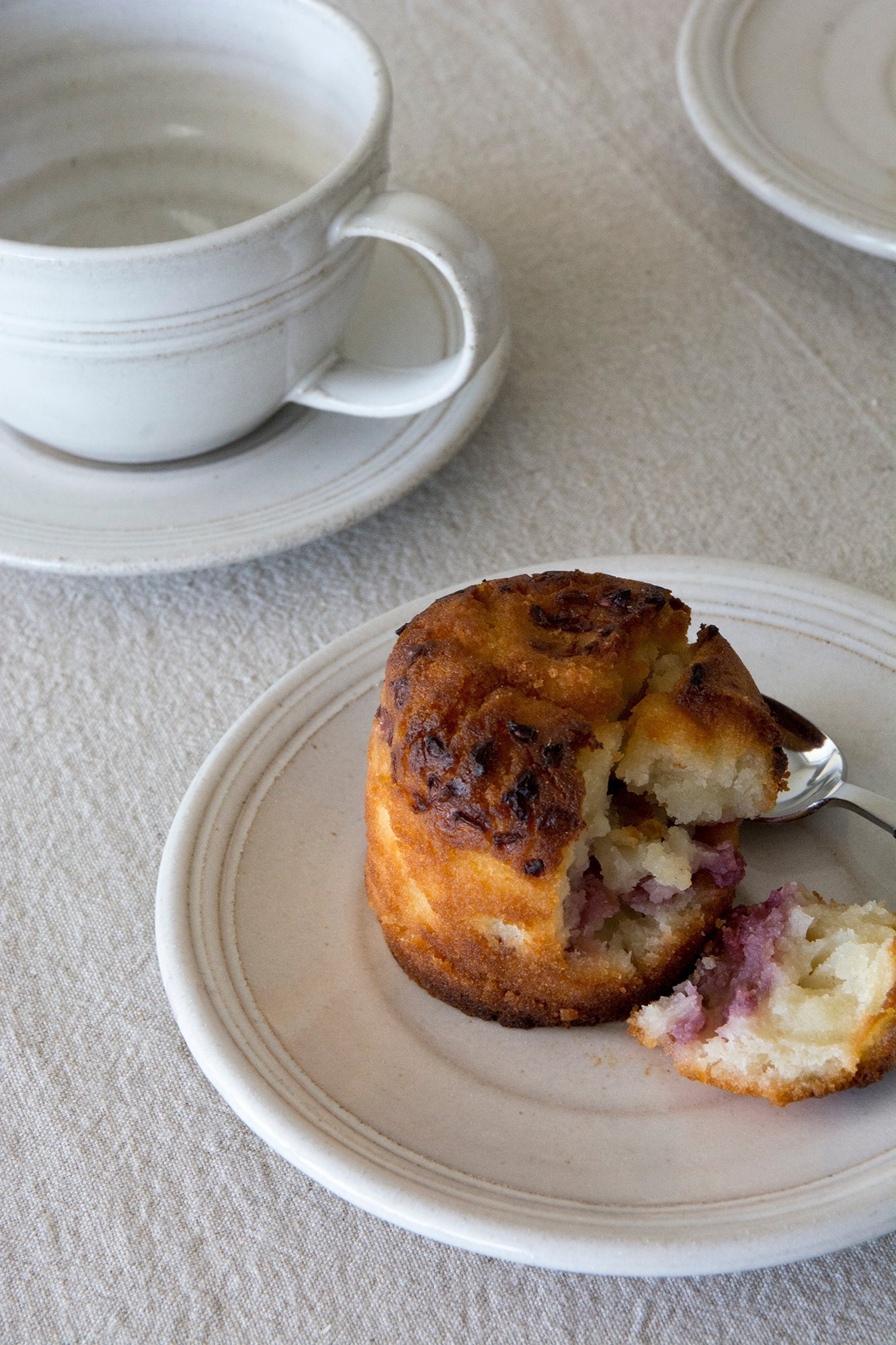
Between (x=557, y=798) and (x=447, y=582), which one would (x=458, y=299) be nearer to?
(x=447, y=582)

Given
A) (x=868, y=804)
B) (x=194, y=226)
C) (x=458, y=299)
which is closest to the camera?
(x=868, y=804)

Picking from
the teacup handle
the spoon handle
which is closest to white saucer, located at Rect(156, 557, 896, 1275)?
the spoon handle

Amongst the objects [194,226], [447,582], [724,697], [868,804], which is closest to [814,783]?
[868,804]

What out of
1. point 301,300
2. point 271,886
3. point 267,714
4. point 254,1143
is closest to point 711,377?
point 301,300

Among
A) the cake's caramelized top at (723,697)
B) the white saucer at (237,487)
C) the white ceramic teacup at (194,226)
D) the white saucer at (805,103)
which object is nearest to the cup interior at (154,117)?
the white ceramic teacup at (194,226)

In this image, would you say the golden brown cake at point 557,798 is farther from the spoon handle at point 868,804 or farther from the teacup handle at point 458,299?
the teacup handle at point 458,299

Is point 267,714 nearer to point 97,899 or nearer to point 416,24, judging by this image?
point 97,899

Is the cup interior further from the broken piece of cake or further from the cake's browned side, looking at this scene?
the broken piece of cake
